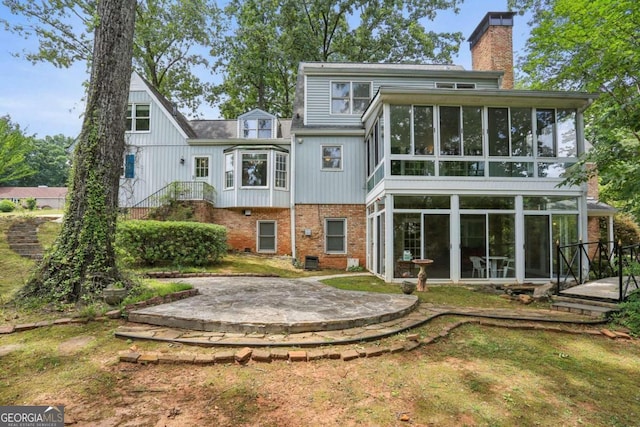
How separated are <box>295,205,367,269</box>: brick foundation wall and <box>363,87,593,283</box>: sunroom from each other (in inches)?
131

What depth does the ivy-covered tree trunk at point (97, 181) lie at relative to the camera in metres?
5.21

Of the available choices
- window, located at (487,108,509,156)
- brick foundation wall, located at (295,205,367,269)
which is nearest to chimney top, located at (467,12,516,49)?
window, located at (487,108,509,156)

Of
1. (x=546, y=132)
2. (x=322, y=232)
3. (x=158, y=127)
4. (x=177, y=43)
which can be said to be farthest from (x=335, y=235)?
(x=177, y=43)

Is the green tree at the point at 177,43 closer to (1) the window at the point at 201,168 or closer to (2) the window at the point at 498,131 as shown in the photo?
(1) the window at the point at 201,168

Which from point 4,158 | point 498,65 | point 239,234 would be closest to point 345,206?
point 239,234

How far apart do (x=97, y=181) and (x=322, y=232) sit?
8.79 meters

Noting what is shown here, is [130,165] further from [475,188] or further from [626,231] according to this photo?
[626,231]

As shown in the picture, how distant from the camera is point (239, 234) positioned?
13812mm

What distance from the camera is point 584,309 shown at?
631cm

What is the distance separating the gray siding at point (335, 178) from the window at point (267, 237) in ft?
5.91

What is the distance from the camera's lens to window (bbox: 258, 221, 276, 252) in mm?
13781

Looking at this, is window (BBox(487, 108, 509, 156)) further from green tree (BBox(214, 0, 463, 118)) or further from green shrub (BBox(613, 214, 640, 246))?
green tree (BBox(214, 0, 463, 118))

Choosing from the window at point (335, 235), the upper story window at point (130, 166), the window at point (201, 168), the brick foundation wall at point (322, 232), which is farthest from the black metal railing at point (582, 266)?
the upper story window at point (130, 166)

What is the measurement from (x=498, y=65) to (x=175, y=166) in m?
15.6
